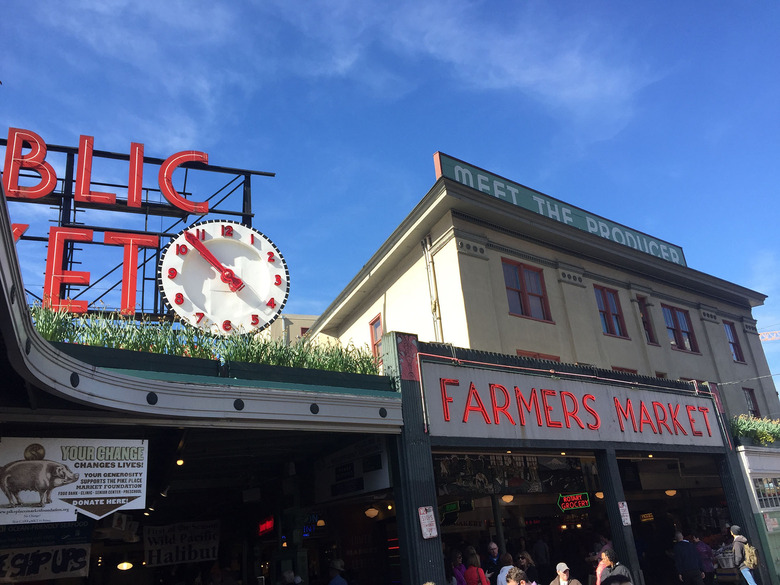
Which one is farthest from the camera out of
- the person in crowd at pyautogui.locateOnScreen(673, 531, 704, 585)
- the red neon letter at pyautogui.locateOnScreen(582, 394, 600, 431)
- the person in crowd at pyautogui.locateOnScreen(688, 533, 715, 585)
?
the person in crowd at pyautogui.locateOnScreen(688, 533, 715, 585)

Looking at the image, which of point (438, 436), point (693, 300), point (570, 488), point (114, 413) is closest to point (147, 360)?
point (114, 413)

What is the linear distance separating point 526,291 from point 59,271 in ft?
43.2

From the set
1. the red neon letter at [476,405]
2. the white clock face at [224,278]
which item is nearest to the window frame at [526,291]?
the red neon letter at [476,405]

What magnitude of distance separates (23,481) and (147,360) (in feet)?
7.49

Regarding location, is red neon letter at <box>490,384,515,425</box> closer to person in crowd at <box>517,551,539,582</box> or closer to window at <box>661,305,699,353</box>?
person in crowd at <box>517,551,539,582</box>

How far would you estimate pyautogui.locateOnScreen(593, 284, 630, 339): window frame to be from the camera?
70.3 ft

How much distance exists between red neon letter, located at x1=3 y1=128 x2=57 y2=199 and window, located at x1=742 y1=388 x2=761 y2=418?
27.0 m

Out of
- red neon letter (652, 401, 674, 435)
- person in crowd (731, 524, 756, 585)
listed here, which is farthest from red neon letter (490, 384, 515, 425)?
person in crowd (731, 524, 756, 585)

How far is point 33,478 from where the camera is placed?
8172mm

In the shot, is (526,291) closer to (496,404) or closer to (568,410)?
(568,410)

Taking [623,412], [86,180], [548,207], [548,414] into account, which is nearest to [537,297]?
[548,207]

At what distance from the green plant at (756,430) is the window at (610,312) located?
4.33 metres

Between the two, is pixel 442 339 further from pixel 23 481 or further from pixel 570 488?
pixel 23 481

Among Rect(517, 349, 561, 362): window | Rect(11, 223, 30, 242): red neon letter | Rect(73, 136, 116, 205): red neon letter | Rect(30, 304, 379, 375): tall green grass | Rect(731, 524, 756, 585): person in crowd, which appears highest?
Rect(73, 136, 116, 205): red neon letter
